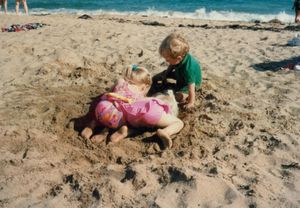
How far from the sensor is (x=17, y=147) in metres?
3.65

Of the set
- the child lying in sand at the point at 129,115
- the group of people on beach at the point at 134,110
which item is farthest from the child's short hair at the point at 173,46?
the child lying in sand at the point at 129,115

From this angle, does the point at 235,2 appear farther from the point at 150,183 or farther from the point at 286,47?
the point at 150,183

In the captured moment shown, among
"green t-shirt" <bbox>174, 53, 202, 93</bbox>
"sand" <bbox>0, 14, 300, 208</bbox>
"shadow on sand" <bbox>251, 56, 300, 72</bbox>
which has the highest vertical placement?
"green t-shirt" <bbox>174, 53, 202, 93</bbox>

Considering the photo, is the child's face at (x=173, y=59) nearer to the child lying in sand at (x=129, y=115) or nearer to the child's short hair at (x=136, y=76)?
the child's short hair at (x=136, y=76)

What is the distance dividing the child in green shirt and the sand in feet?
0.80

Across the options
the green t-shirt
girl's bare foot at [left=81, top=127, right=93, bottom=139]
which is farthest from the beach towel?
girl's bare foot at [left=81, top=127, right=93, bottom=139]

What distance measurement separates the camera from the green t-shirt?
4.45 m

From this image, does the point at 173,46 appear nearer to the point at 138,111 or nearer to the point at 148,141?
the point at 138,111

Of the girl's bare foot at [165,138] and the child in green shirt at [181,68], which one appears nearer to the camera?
the girl's bare foot at [165,138]

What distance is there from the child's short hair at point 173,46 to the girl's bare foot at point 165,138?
1042 millimetres

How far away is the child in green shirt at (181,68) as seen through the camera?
423 centimetres

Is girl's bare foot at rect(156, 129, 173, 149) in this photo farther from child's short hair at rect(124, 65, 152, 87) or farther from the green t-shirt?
the green t-shirt

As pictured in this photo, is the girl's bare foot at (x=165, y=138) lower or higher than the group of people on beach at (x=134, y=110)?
lower

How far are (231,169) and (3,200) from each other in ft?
5.99
